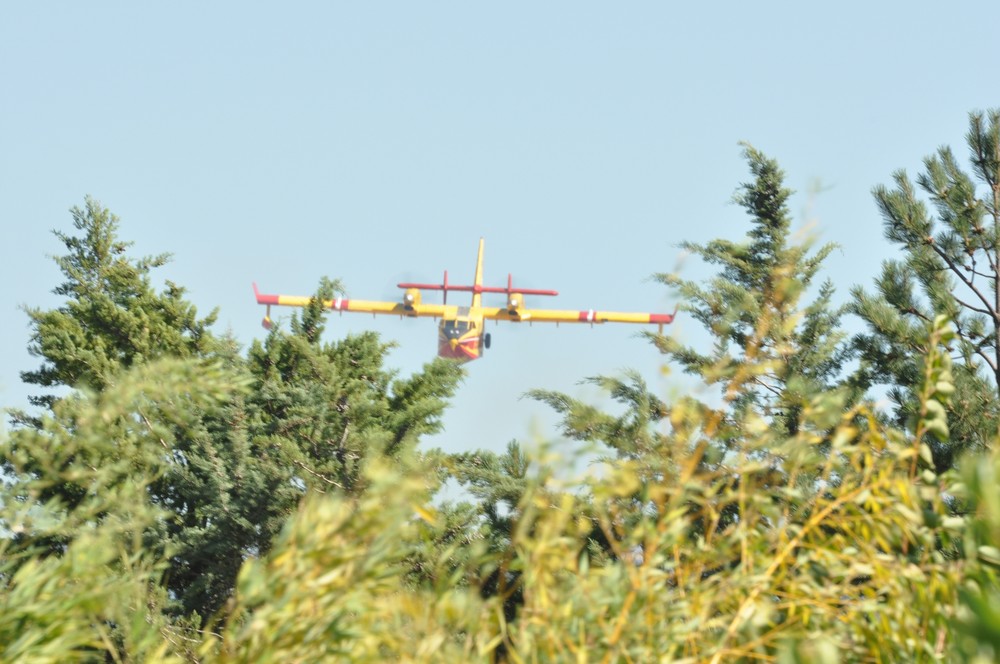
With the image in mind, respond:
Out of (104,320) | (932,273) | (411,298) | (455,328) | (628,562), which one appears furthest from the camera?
(411,298)

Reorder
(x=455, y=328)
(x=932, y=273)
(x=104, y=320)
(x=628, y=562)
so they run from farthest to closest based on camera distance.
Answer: (x=455, y=328) < (x=104, y=320) < (x=932, y=273) < (x=628, y=562)

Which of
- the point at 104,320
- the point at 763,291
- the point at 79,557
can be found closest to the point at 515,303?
the point at 104,320

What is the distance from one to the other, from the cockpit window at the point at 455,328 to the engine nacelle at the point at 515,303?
13.4ft

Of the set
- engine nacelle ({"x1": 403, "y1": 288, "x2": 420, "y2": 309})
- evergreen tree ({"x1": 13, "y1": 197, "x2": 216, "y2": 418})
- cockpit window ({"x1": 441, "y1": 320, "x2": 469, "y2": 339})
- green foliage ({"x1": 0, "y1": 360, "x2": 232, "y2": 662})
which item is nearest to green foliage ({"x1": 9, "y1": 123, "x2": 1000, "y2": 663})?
green foliage ({"x1": 0, "y1": 360, "x2": 232, "y2": 662})

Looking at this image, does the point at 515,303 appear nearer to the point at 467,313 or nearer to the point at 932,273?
the point at 467,313

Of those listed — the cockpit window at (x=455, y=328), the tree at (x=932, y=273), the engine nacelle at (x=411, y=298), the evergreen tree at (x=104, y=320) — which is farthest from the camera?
the engine nacelle at (x=411, y=298)

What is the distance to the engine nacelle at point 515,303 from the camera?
5178 cm

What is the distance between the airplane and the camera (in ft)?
156

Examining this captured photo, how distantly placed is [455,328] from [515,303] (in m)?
4.95

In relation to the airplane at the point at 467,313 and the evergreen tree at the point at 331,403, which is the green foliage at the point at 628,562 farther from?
the airplane at the point at 467,313

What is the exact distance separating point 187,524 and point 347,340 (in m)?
5.46

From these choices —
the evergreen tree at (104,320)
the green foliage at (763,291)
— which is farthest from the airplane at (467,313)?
the green foliage at (763,291)

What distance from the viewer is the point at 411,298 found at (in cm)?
5141

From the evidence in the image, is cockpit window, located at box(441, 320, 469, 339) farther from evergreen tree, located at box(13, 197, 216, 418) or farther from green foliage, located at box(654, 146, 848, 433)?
green foliage, located at box(654, 146, 848, 433)
